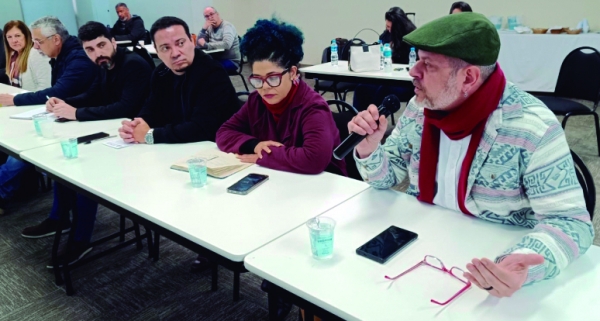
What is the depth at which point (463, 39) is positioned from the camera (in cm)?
107

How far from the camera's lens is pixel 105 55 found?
8.80 feet

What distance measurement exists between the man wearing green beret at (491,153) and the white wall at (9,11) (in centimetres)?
903

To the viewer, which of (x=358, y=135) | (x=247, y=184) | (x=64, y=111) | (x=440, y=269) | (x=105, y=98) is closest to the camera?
(x=440, y=269)

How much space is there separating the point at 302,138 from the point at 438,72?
2.47ft

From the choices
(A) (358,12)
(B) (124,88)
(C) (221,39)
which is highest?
(A) (358,12)

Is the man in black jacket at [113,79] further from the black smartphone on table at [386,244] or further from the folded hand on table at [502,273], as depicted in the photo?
the folded hand on table at [502,273]

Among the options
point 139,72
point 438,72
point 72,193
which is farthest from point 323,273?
point 139,72

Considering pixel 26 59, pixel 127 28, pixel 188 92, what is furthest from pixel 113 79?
pixel 127 28

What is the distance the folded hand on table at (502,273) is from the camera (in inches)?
34.7

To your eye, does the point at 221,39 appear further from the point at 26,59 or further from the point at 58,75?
the point at 58,75

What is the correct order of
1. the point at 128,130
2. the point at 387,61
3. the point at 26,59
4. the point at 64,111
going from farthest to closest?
the point at 387,61, the point at 26,59, the point at 64,111, the point at 128,130

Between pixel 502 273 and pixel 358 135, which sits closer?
pixel 502 273

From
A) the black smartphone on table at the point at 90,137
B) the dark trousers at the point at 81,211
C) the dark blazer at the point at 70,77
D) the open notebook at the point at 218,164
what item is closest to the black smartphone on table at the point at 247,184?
the open notebook at the point at 218,164

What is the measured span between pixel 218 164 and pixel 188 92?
66cm
